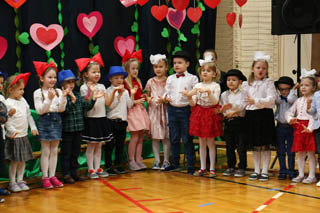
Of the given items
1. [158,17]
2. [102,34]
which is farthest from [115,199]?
[158,17]

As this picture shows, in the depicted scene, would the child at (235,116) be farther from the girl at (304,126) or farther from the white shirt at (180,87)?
the girl at (304,126)

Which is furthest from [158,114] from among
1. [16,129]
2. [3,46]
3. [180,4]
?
[3,46]

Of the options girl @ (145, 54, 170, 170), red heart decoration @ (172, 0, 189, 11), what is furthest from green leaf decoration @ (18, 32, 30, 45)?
red heart decoration @ (172, 0, 189, 11)

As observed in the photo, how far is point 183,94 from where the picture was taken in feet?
15.9

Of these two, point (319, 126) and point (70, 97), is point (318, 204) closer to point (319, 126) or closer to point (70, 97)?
point (319, 126)

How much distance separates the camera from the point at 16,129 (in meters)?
4.18

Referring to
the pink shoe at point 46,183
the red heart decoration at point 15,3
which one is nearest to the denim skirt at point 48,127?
the pink shoe at point 46,183

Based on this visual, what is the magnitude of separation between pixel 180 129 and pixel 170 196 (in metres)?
1.24

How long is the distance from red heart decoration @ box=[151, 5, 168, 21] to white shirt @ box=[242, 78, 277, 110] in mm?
1820

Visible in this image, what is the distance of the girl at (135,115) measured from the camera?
5.22 metres

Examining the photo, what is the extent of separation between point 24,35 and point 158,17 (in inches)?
73.5

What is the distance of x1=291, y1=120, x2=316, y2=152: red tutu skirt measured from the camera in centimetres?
443

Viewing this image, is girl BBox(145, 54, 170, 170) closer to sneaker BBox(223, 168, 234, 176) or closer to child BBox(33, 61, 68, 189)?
sneaker BBox(223, 168, 234, 176)

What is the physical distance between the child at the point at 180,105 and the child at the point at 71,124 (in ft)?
2.97
